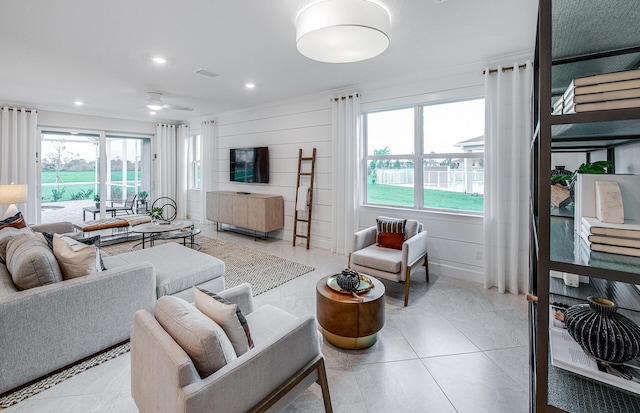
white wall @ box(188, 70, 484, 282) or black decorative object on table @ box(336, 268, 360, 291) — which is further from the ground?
white wall @ box(188, 70, 484, 282)

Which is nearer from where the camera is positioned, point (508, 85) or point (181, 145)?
point (508, 85)

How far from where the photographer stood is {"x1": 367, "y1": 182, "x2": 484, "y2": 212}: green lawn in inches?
155

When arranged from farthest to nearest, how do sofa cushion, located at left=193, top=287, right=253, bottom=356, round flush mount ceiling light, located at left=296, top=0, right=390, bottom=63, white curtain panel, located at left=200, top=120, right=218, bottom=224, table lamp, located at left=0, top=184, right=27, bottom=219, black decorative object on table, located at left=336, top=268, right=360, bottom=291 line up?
white curtain panel, located at left=200, top=120, right=218, bottom=224
table lamp, located at left=0, top=184, right=27, bottom=219
black decorative object on table, located at left=336, top=268, right=360, bottom=291
round flush mount ceiling light, located at left=296, top=0, right=390, bottom=63
sofa cushion, located at left=193, top=287, right=253, bottom=356

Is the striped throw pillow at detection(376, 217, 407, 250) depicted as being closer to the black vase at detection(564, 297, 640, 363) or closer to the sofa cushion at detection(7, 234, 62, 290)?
the black vase at detection(564, 297, 640, 363)

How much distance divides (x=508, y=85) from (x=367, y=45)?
6.47 feet

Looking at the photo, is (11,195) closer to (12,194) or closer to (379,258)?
(12,194)

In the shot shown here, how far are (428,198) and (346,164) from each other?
1318 millimetres

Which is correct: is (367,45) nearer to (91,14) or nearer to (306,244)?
(91,14)

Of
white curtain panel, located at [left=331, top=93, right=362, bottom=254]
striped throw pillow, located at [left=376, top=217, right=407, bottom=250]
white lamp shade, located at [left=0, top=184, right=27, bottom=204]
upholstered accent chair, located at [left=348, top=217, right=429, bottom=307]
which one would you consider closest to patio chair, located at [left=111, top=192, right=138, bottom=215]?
white lamp shade, located at [left=0, top=184, right=27, bottom=204]

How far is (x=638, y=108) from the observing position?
0.66m

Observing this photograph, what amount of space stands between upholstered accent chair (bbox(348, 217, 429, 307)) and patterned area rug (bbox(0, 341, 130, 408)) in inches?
90.0

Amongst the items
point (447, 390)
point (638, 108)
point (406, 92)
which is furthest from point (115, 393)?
point (406, 92)

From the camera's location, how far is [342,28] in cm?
221

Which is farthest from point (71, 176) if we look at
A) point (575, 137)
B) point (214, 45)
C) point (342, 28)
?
point (575, 137)
